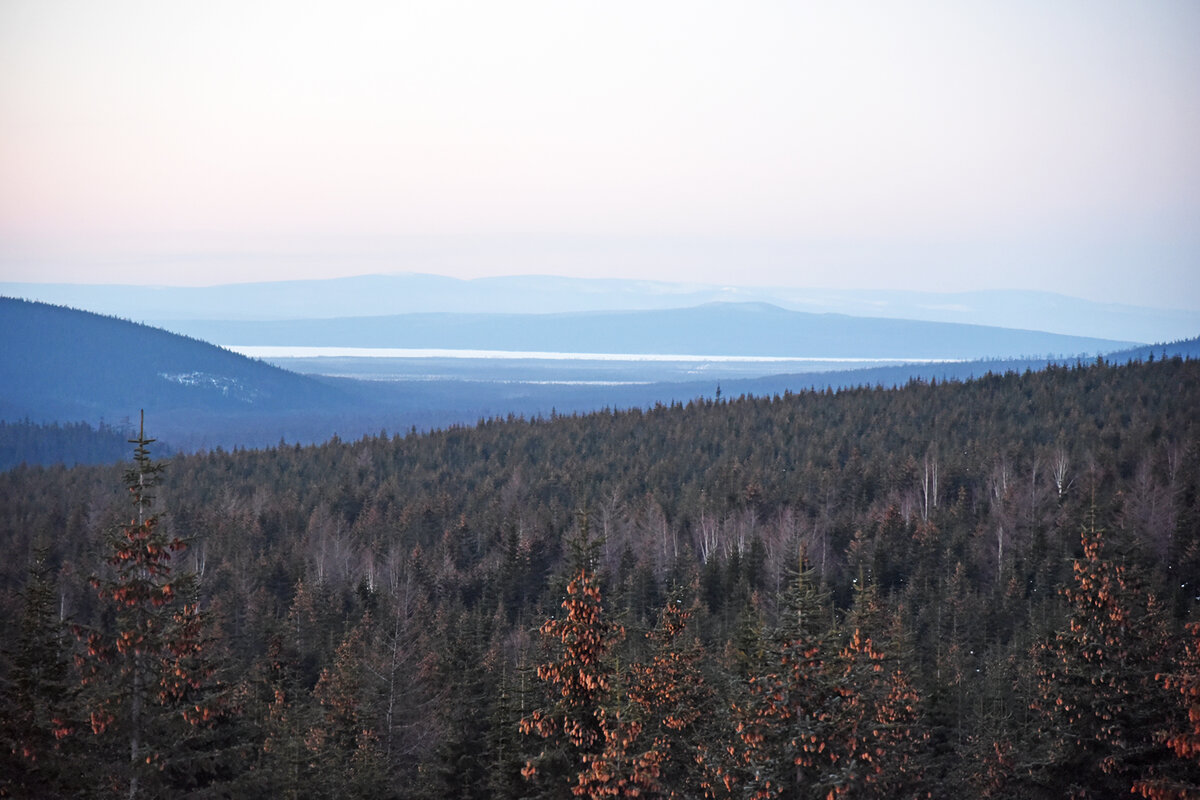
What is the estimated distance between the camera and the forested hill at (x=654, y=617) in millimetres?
21703

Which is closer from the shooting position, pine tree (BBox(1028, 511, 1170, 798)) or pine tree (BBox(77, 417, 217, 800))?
pine tree (BBox(77, 417, 217, 800))

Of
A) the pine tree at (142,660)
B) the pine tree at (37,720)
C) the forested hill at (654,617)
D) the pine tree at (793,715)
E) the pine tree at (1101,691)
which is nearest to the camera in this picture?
the pine tree at (142,660)

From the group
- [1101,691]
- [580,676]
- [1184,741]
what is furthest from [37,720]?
[1101,691]

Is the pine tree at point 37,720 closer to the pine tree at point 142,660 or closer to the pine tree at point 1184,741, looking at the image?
the pine tree at point 142,660

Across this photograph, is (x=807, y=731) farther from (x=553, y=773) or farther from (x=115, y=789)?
(x=115, y=789)

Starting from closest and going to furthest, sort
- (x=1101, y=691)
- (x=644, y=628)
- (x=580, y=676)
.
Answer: (x=580, y=676), (x=1101, y=691), (x=644, y=628)

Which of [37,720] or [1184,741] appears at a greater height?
[1184,741]

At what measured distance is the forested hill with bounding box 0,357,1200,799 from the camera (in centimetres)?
2170

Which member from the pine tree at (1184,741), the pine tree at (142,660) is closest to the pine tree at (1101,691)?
the pine tree at (1184,741)

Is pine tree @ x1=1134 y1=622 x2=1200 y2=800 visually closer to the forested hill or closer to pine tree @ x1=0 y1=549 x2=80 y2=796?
the forested hill

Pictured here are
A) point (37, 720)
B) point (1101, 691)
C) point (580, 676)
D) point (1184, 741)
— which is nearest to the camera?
point (1184, 741)

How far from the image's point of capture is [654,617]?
8644cm

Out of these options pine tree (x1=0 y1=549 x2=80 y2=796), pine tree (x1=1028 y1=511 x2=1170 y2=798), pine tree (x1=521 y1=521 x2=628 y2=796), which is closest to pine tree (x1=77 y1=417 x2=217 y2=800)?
pine tree (x1=0 y1=549 x2=80 y2=796)

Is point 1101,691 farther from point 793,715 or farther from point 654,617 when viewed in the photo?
point 654,617
